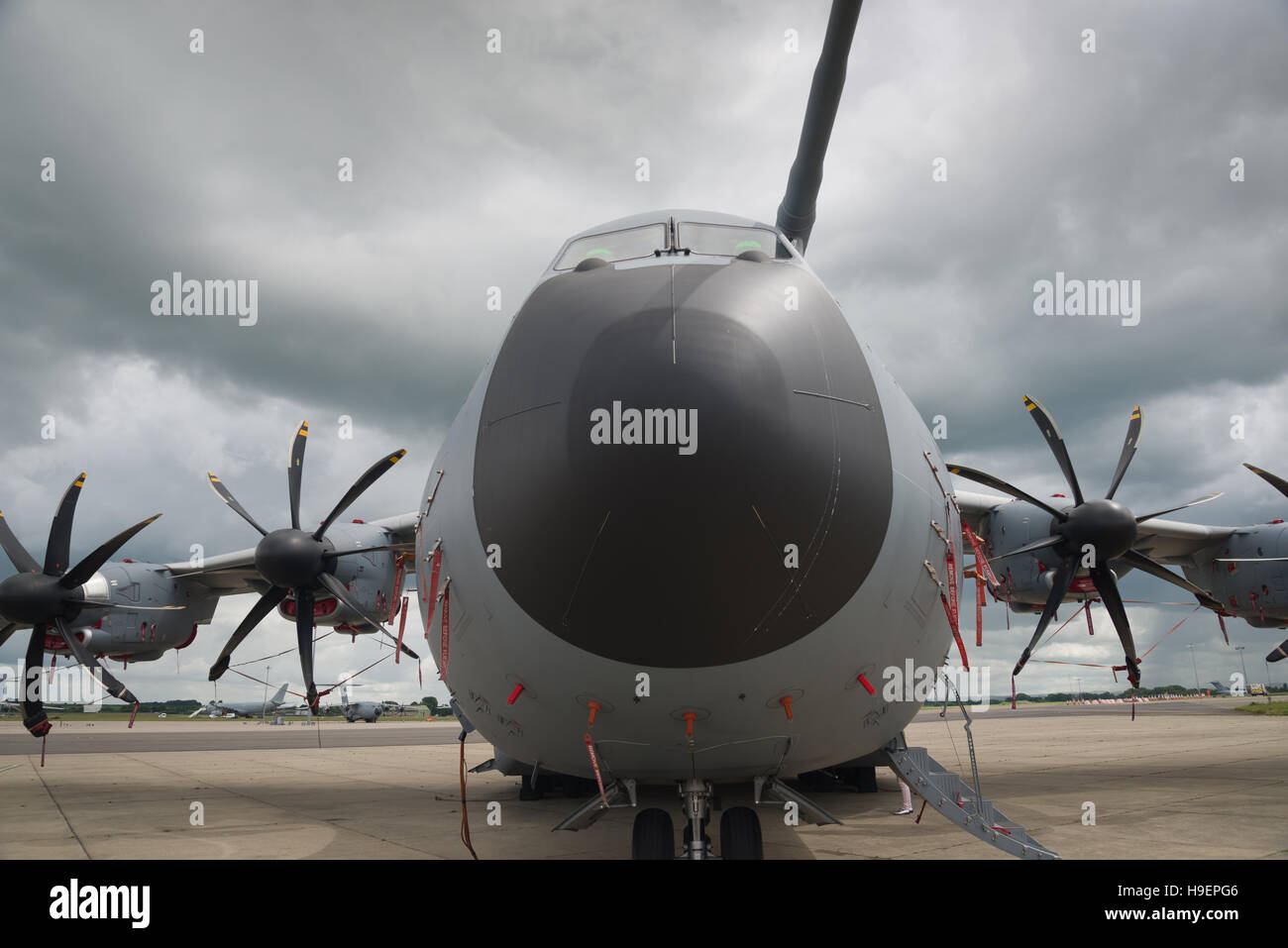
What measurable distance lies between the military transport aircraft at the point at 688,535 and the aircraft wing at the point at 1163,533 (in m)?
7.54

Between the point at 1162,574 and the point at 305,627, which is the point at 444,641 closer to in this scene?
the point at 305,627

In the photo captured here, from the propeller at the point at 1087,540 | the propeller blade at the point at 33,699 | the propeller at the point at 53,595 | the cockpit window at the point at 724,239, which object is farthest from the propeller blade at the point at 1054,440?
the propeller blade at the point at 33,699

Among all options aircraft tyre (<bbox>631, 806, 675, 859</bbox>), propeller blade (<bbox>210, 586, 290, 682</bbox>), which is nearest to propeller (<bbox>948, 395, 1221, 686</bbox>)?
aircraft tyre (<bbox>631, 806, 675, 859</bbox>)

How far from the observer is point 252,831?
8.85 meters

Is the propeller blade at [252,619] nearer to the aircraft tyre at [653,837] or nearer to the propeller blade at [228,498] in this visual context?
the propeller blade at [228,498]

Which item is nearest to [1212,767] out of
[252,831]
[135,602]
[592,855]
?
[592,855]

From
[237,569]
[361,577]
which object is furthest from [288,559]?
[237,569]

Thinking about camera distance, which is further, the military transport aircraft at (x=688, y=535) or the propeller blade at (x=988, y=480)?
the propeller blade at (x=988, y=480)

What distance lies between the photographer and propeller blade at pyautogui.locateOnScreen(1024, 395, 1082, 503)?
10.3 metres

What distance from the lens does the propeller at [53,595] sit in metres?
11.3

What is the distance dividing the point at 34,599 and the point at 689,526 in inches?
470

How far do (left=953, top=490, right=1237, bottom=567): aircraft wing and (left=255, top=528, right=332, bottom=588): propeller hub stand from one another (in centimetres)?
913
